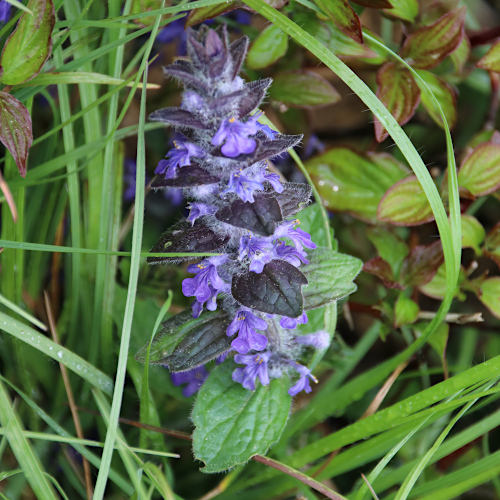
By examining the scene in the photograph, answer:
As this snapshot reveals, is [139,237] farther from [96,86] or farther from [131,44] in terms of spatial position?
[131,44]

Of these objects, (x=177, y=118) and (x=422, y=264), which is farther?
(x=422, y=264)

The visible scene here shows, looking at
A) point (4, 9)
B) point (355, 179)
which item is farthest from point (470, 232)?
point (4, 9)

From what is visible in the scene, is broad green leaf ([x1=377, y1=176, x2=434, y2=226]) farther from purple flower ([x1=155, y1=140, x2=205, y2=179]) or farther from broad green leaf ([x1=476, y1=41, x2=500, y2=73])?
purple flower ([x1=155, y1=140, x2=205, y2=179])

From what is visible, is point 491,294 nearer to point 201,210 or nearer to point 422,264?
point 422,264

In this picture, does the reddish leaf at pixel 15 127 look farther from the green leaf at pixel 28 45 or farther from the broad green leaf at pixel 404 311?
the broad green leaf at pixel 404 311

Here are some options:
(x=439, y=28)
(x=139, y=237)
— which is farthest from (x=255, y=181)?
(x=439, y=28)
